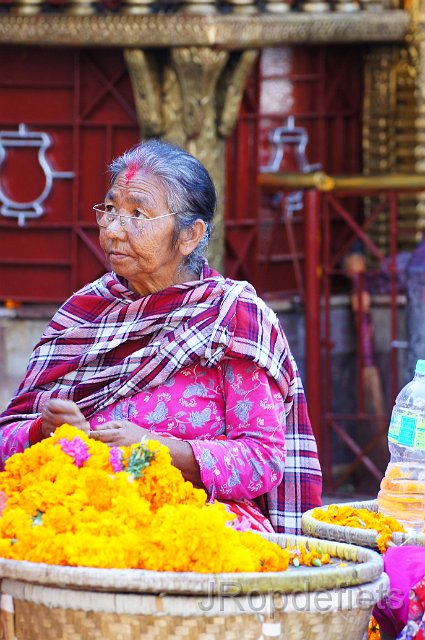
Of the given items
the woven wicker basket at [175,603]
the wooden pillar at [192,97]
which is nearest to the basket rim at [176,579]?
the woven wicker basket at [175,603]

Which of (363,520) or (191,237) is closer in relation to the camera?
(363,520)

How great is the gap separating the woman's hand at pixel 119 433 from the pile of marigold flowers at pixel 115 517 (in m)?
0.24

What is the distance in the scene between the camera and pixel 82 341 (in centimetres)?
359

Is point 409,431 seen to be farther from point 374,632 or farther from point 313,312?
point 313,312

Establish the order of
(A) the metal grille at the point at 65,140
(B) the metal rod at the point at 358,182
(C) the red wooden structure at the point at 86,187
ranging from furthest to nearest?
(A) the metal grille at the point at 65,140, (C) the red wooden structure at the point at 86,187, (B) the metal rod at the point at 358,182

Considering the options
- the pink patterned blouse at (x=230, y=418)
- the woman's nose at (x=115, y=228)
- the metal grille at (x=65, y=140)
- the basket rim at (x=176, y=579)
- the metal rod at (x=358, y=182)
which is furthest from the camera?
the metal grille at (x=65, y=140)

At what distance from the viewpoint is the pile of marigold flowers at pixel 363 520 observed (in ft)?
10.1

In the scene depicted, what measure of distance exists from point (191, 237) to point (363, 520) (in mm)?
876

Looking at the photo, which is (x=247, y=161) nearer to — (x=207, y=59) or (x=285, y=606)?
(x=207, y=59)

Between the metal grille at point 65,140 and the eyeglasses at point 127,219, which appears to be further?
the metal grille at point 65,140

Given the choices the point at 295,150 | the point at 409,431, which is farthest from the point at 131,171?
the point at 295,150

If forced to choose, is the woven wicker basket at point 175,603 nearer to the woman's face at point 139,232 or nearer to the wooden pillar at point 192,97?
the woman's face at point 139,232

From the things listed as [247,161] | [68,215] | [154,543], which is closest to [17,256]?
[68,215]

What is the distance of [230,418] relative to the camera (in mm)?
3381
